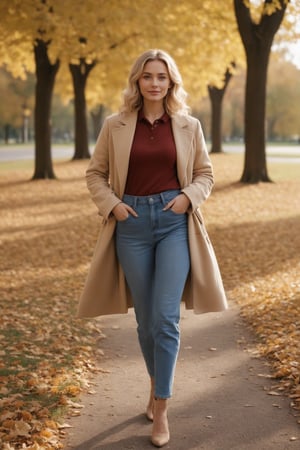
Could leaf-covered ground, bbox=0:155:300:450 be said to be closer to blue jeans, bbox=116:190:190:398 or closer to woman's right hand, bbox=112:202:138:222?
blue jeans, bbox=116:190:190:398

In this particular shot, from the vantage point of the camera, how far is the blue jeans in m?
4.10

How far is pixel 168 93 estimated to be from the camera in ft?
14.0

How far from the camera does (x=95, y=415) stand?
470 cm

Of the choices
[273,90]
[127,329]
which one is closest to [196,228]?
[127,329]

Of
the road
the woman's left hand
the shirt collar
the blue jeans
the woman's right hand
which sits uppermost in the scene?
the shirt collar

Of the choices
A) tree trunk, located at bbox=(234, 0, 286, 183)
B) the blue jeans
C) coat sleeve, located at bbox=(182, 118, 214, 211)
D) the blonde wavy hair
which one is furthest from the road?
the blue jeans

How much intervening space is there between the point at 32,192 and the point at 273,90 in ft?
177

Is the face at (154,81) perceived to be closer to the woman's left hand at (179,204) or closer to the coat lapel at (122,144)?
the coat lapel at (122,144)

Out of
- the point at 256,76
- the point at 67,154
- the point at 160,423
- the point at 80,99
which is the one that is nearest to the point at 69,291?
the point at 160,423

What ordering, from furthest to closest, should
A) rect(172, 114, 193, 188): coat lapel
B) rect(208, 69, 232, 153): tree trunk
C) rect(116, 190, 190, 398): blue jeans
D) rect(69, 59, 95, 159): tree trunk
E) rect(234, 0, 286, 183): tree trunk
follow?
rect(208, 69, 232, 153): tree trunk, rect(69, 59, 95, 159): tree trunk, rect(234, 0, 286, 183): tree trunk, rect(172, 114, 193, 188): coat lapel, rect(116, 190, 190, 398): blue jeans

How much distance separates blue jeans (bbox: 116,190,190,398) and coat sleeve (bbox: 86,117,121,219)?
4.1 inches

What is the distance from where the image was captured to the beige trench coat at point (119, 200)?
4.22m

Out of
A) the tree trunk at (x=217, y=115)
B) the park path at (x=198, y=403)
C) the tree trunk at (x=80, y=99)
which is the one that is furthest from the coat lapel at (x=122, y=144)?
the tree trunk at (x=217, y=115)

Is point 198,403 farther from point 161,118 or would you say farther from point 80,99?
point 80,99
